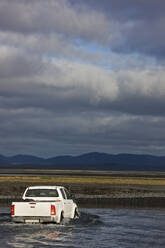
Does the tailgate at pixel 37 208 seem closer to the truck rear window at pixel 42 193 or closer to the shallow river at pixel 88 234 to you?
the shallow river at pixel 88 234

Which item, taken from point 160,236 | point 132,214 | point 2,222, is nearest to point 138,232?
point 160,236

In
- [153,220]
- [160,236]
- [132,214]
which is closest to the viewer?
[160,236]

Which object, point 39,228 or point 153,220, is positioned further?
point 153,220

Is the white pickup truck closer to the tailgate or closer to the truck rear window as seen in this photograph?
the tailgate

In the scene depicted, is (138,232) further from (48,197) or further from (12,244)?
(12,244)

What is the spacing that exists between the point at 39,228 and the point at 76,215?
4.80 m

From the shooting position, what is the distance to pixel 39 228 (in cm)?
2314

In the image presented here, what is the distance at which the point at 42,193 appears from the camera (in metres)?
25.2

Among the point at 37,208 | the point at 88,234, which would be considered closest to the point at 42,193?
the point at 37,208

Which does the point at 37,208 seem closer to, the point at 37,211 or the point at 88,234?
the point at 37,211

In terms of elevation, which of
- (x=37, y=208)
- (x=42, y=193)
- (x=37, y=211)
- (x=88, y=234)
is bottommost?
(x=88, y=234)

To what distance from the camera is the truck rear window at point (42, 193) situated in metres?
25.1

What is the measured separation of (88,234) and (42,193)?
4.09m

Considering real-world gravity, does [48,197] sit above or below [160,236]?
above
